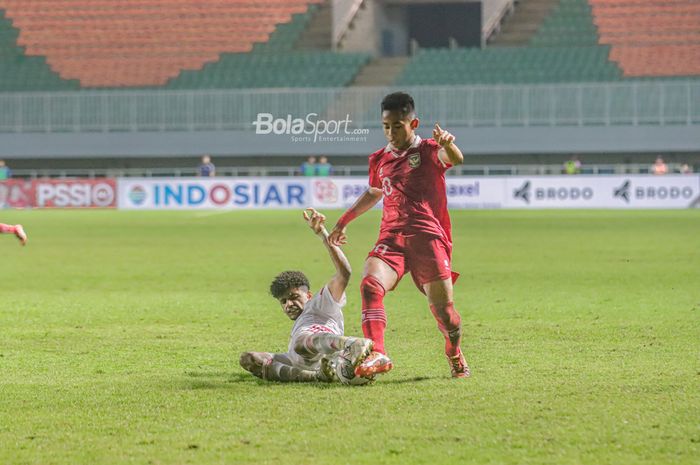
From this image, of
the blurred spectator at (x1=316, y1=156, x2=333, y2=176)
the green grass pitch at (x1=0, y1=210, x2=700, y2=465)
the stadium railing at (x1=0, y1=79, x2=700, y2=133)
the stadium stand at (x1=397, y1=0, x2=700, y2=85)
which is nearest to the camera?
the green grass pitch at (x1=0, y1=210, x2=700, y2=465)

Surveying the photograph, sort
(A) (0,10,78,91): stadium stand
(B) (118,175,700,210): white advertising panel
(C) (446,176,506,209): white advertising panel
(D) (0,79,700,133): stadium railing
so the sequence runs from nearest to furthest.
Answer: (B) (118,175,700,210): white advertising panel < (C) (446,176,506,209): white advertising panel < (D) (0,79,700,133): stadium railing < (A) (0,10,78,91): stadium stand

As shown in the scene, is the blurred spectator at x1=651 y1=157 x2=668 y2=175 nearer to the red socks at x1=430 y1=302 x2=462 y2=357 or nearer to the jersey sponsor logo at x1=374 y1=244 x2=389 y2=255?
the red socks at x1=430 y1=302 x2=462 y2=357

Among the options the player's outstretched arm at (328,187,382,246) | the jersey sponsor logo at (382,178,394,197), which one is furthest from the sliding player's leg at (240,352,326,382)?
the jersey sponsor logo at (382,178,394,197)

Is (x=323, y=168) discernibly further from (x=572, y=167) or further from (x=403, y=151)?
(x=403, y=151)

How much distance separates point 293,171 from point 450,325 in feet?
114

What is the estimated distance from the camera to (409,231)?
7.38m

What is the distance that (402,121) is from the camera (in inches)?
285

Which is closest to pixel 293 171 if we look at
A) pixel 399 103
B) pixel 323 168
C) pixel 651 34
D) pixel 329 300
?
pixel 323 168

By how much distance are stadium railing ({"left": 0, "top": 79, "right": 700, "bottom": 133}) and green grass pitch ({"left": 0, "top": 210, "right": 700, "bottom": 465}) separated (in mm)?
22777

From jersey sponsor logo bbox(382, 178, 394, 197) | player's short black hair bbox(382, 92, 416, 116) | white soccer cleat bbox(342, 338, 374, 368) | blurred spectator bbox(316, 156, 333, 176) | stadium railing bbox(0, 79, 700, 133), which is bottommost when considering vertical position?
blurred spectator bbox(316, 156, 333, 176)

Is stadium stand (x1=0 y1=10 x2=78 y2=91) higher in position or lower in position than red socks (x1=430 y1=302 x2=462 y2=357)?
lower

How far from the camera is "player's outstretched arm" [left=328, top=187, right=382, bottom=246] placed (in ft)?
24.5

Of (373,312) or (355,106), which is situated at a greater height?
(373,312)

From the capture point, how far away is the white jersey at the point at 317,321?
7398 millimetres
